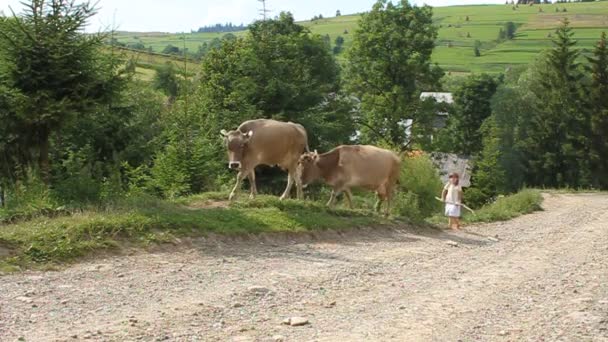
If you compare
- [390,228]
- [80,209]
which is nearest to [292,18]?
[390,228]

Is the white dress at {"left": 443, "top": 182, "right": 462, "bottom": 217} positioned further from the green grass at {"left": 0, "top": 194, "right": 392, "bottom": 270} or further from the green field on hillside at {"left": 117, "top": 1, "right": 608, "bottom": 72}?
the green field on hillside at {"left": 117, "top": 1, "right": 608, "bottom": 72}

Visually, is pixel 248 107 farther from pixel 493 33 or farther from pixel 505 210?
pixel 493 33

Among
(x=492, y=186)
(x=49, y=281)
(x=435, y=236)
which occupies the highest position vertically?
(x=49, y=281)

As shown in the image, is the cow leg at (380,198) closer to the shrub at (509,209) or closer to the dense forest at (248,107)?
the shrub at (509,209)

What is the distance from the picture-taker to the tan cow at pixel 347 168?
19188 millimetres

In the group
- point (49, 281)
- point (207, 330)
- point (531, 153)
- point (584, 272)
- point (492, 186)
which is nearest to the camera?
point (207, 330)

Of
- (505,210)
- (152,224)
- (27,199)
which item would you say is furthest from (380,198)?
(27,199)

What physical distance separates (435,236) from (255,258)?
6525 millimetres

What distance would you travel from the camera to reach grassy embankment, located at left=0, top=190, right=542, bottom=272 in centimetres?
1062

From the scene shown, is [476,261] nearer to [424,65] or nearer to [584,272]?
[584,272]

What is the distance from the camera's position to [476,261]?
1273 centimetres

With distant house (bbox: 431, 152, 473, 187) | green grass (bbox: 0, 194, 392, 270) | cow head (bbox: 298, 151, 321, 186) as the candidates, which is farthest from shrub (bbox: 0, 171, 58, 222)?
distant house (bbox: 431, 152, 473, 187)

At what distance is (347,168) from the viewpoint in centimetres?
1919

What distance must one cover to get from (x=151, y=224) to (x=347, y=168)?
7659 millimetres
